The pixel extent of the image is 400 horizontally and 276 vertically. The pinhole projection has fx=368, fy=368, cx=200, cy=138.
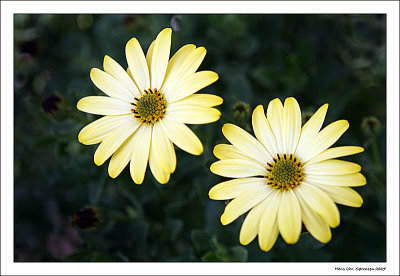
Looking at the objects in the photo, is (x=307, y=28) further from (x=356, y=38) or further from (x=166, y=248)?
(x=166, y=248)

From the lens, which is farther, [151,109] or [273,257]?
[273,257]

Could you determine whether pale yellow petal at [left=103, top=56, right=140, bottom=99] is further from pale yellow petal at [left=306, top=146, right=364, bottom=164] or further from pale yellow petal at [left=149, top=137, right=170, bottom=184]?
pale yellow petal at [left=306, top=146, right=364, bottom=164]

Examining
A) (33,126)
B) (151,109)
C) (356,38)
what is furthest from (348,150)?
(33,126)

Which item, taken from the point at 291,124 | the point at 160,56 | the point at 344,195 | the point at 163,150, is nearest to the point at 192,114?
the point at 163,150

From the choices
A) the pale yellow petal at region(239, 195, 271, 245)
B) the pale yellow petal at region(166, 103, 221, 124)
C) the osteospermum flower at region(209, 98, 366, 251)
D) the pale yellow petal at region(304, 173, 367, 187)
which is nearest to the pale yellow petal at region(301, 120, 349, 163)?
the osteospermum flower at region(209, 98, 366, 251)

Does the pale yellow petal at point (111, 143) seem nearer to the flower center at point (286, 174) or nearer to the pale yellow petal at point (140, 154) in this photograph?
the pale yellow petal at point (140, 154)

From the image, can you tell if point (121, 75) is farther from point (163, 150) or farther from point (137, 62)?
point (163, 150)
